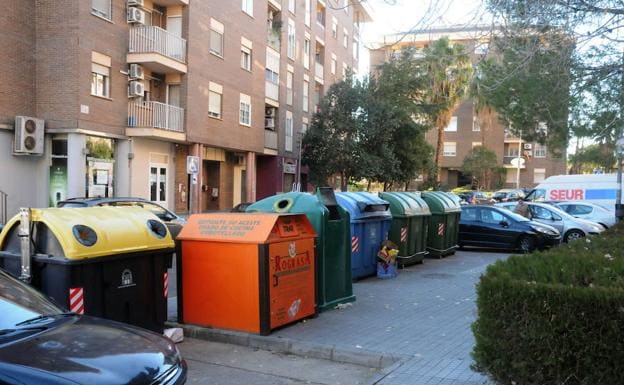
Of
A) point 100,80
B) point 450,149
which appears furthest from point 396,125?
point 450,149

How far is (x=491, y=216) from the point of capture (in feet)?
55.4

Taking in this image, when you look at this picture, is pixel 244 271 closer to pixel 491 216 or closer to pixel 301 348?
pixel 301 348

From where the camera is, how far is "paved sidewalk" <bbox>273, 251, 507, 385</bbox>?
5312 mm

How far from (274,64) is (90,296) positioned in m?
28.2

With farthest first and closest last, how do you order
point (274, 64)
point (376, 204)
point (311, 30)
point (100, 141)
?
point (311, 30) < point (274, 64) < point (100, 141) < point (376, 204)

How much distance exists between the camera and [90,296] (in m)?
5.57

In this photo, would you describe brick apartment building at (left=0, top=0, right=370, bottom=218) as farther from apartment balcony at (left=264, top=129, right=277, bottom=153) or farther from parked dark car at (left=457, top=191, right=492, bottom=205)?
parked dark car at (left=457, top=191, right=492, bottom=205)

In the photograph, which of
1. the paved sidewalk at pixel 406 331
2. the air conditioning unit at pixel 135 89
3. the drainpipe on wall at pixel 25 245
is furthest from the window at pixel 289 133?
the drainpipe on wall at pixel 25 245

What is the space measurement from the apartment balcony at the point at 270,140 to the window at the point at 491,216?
54.0 feet

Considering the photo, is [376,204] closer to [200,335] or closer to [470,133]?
[200,335]

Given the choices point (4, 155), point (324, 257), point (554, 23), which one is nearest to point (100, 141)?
point (4, 155)

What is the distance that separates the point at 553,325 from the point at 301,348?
3013mm

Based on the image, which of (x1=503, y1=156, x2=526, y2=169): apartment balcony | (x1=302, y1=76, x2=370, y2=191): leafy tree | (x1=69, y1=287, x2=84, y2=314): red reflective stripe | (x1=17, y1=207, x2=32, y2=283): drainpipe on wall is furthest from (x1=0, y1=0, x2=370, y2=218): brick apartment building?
(x1=503, y1=156, x2=526, y2=169): apartment balcony

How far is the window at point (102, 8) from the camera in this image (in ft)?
65.8
